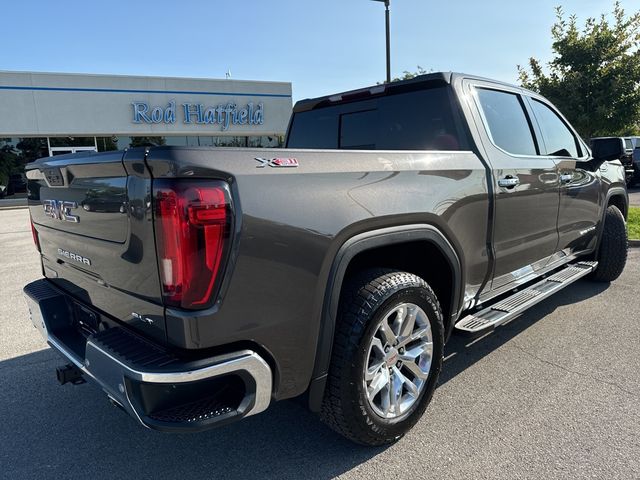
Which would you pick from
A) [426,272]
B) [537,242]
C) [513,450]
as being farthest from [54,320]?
[537,242]

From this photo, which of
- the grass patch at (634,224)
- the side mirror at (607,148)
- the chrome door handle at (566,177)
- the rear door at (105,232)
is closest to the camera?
the rear door at (105,232)

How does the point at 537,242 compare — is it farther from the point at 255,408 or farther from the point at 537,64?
the point at 537,64

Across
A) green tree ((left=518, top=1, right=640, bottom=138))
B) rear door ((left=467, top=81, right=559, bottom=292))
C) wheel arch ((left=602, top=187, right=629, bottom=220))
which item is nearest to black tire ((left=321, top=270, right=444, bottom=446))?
rear door ((left=467, top=81, right=559, bottom=292))

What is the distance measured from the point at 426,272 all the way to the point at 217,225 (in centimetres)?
160

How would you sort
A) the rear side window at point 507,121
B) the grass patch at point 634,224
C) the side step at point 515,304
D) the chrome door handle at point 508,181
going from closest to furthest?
the side step at point 515,304 < the chrome door handle at point 508,181 < the rear side window at point 507,121 < the grass patch at point 634,224

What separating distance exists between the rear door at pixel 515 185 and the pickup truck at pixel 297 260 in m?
0.02

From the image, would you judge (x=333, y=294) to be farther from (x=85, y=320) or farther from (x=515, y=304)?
(x=515, y=304)

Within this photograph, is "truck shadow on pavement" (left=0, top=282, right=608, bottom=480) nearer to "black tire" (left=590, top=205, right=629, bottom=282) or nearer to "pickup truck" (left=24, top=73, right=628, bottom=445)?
"pickup truck" (left=24, top=73, right=628, bottom=445)

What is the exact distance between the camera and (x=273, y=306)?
74.5 inches

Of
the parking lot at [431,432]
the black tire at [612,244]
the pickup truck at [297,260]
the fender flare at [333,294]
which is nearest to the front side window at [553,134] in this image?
the pickup truck at [297,260]

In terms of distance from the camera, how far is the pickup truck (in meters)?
1.74

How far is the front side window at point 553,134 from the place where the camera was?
12.9ft

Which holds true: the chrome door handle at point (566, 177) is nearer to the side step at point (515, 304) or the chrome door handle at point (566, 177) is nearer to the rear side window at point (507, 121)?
the rear side window at point (507, 121)

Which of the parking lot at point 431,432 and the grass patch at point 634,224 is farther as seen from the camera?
the grass patch at point 634,224
